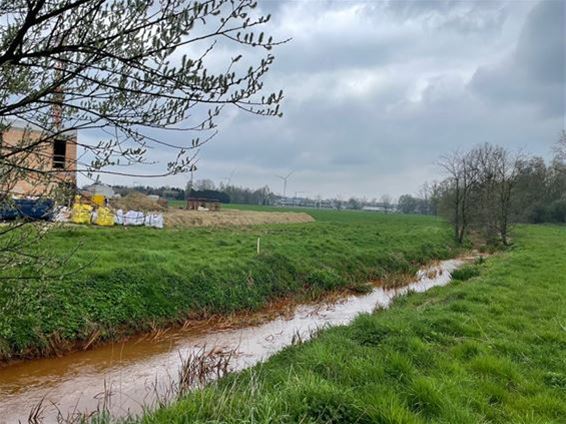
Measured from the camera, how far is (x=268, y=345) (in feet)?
28.6

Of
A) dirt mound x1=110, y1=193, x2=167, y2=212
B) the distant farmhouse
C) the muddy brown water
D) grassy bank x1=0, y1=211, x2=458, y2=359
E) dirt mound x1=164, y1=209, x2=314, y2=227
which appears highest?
the distant farmhouse

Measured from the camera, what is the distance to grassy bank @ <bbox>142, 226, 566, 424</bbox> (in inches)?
154

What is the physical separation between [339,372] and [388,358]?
29.9 inches

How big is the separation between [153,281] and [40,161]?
784 centimetres

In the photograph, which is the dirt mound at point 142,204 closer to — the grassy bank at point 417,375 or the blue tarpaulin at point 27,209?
the grassy bank at point 417,375

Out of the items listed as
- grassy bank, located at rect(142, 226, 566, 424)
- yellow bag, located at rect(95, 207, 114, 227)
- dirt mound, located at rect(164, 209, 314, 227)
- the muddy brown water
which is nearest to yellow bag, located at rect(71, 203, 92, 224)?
yellow bag, located at rect(95, 207, 114, 227)

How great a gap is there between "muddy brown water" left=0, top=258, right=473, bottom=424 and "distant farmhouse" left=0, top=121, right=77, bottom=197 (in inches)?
110

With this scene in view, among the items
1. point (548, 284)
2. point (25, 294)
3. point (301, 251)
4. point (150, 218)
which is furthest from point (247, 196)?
point (25, 294)

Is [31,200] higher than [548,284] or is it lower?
higher

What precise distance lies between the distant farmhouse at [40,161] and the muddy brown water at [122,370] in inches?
110

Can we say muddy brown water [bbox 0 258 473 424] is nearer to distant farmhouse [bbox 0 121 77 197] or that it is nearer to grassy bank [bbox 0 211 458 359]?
grassy bank [bbox 0 211 458 359]

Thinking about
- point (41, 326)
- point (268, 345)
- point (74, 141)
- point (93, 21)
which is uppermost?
point (93, 21)

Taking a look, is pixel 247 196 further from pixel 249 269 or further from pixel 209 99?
pixel 209 99

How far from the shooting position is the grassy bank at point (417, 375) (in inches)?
154
